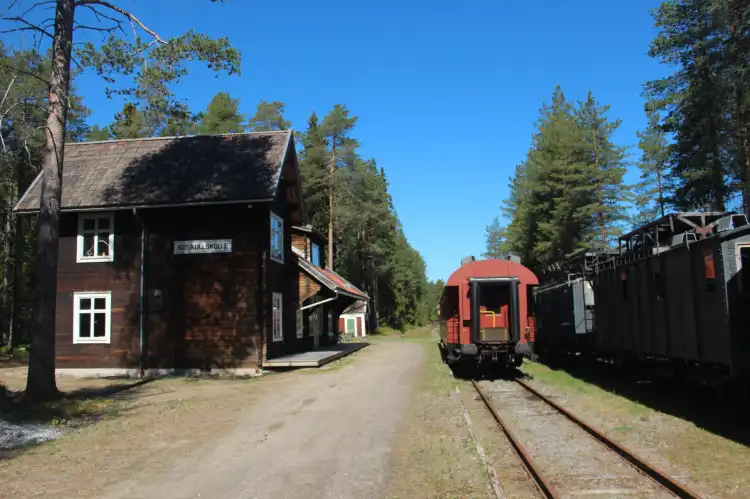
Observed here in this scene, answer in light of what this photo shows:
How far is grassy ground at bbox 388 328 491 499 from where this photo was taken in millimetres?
6516

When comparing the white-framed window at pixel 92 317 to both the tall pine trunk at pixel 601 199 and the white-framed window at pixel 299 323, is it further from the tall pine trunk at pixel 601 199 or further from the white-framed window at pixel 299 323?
the tall pine trunk at pixel 601 199

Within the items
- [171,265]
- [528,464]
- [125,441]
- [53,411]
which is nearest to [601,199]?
[171,265]

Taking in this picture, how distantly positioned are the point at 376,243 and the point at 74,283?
1746 inches

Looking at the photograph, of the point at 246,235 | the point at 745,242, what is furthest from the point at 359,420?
the point at 246,235

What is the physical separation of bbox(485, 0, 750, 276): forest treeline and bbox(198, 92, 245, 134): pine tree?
24.4 metres

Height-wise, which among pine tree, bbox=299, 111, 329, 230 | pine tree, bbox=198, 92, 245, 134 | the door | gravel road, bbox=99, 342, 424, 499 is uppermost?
pine tree, bbox=198, 92, 245, 134

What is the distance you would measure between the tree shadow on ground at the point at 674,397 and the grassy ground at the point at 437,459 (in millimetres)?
3898

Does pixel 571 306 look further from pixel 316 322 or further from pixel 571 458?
pixel 316 322

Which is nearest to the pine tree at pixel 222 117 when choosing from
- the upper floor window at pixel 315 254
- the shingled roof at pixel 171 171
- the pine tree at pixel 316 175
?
the pine tree at pixel 316 175

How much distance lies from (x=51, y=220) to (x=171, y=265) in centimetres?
698

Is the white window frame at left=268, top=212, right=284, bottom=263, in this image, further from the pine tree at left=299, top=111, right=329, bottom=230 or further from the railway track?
the pine tree at left=299, top=111, right=329, bottom=230

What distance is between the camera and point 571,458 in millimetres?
7902

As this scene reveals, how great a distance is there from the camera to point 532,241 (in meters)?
47.1

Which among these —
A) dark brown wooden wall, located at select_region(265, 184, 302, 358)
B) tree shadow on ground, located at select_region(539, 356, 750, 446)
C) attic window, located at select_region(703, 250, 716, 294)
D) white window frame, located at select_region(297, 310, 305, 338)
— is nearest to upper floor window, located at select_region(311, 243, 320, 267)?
white window frame, located at select_region(297, 310, 305, 338)
